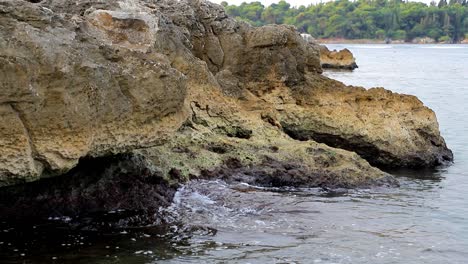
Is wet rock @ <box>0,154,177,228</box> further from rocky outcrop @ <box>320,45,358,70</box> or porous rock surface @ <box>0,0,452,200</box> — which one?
rocky outcrop @ <box>320,45,358,70</box>

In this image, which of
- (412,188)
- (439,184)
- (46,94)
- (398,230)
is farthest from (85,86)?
(439,184)

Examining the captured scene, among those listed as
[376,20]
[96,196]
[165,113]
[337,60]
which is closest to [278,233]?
[165,113]

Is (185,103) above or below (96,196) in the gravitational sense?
above

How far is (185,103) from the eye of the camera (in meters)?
10.1

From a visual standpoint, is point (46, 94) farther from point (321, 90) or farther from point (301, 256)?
point (321, 90)

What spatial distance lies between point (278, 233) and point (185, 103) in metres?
2.15

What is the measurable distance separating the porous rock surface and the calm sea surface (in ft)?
2.46

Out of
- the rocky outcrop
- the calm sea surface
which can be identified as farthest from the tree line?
the calm sea surface

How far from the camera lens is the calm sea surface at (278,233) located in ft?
28.2

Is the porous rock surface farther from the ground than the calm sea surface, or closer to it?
farther from the ground

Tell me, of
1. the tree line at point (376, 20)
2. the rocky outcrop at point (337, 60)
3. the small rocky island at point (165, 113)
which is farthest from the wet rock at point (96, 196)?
the tree line at point (376, 20)

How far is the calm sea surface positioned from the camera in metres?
8.61

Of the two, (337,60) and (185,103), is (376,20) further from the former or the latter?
(185,103)

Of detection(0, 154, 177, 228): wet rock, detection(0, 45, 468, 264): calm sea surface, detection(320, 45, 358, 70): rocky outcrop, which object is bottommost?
detection(320, 45, 358, 70): rocky outcrop
